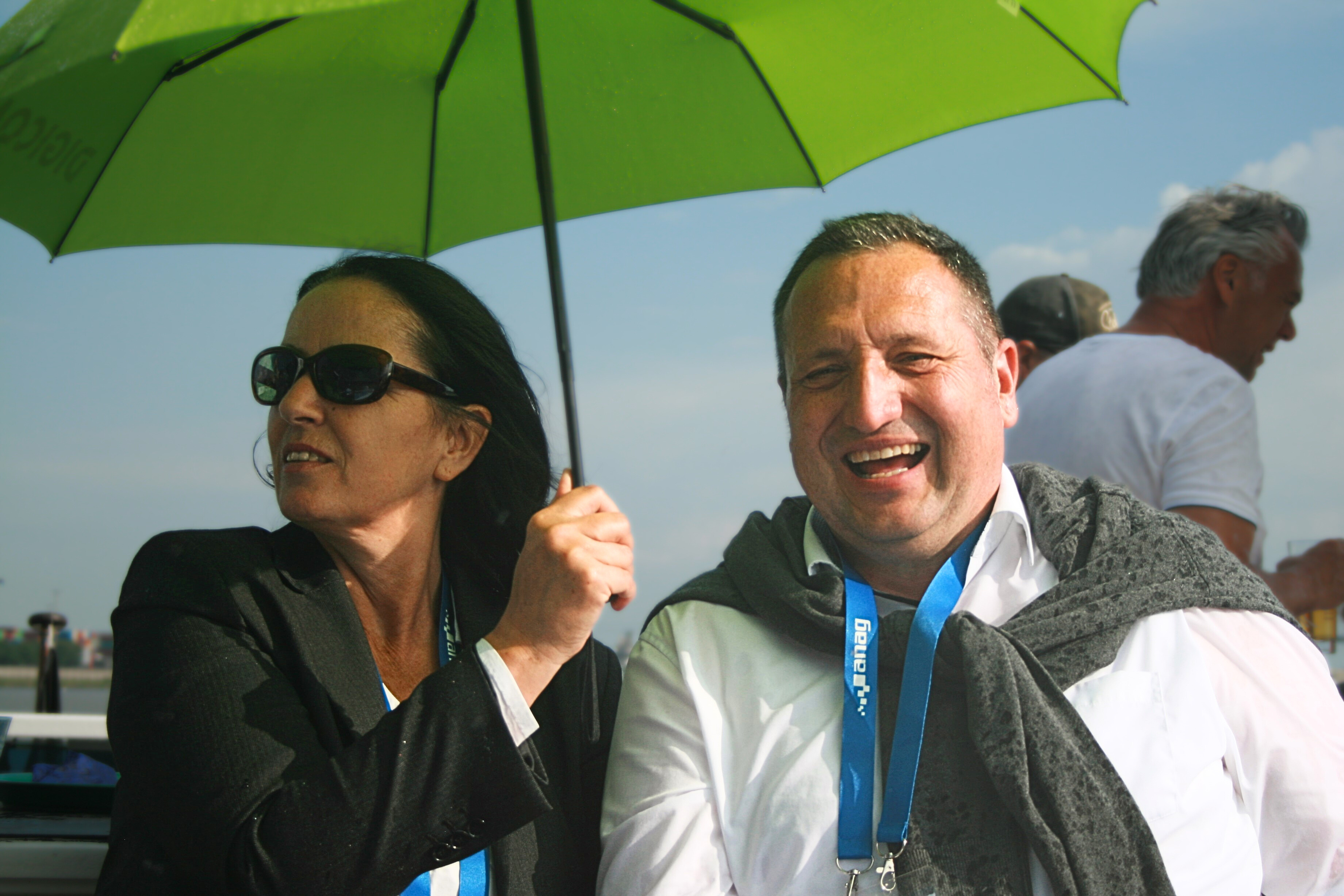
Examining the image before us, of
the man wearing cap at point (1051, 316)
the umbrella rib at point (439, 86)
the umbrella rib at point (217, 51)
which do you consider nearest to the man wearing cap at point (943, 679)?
the umbrella rib at point (439, 86)

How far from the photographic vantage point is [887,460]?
212 cm

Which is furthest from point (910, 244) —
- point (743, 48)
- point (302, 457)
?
point (302, 457)

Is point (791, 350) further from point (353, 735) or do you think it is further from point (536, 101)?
point (353, 735)

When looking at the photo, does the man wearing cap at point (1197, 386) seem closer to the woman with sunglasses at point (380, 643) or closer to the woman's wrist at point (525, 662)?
the woman with sunglasses at point (380, 643)

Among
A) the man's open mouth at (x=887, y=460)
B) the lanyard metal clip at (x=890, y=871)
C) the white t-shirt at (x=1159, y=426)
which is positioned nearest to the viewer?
the lanyard metal clip at (x=890, y=871)

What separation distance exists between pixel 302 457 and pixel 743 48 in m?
1.30

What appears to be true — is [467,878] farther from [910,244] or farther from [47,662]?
[47,662]

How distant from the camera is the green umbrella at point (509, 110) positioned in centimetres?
230

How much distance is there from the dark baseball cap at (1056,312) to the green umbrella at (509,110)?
2.06 meters

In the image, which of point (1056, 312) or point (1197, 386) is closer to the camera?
point (1197, 386)

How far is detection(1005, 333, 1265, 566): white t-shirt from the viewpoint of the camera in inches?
123

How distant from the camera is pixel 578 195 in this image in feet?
8.90

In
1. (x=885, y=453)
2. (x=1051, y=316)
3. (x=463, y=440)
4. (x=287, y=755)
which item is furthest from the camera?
(x=1051, y=316)

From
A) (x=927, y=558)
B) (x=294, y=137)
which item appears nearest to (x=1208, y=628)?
(x=927, y=558)
